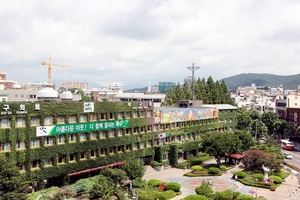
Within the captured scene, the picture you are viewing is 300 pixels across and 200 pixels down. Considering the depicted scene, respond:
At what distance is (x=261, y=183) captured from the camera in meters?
62.9

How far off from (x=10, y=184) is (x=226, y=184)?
3899 centimetres

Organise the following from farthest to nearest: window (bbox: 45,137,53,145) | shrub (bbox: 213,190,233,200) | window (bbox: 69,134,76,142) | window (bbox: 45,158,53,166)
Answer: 1. window (bbox: 69,134,76,142)
2. window (bbox: 45,158,53,166)
3. window (bbox: 45,137,53,145)
4. shrub (bbox: 213,190,233,200)

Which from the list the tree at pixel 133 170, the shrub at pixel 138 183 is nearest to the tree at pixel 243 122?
the tree at pixel 133 170

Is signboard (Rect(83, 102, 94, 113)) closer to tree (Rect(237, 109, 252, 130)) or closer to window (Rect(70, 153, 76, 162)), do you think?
window (Rect(70, 153, 76, 162))

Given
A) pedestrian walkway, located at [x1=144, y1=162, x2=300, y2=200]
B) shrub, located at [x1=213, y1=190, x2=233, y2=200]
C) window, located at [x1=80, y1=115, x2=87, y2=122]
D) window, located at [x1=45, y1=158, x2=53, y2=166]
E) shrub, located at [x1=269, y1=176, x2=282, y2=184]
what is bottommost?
pedestrian walkway, located at [x1=144, y1=162, x2=300, y2=200]

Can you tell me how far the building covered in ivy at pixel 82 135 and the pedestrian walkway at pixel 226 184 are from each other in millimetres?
6726

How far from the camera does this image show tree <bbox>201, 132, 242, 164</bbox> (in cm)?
7400

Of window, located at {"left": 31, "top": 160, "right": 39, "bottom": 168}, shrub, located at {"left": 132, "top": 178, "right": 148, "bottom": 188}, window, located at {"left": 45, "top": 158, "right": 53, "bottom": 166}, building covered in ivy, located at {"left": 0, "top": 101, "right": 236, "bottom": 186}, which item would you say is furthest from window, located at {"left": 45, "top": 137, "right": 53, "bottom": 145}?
shrub, located at {"left": 132, "top": 178, "right": 148, "bottom": 188}

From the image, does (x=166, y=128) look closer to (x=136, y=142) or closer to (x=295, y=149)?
(x=136, y=142)

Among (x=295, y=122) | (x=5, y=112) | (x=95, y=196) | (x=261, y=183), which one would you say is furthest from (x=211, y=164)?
(x=295, y=122)

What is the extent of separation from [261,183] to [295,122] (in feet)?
234

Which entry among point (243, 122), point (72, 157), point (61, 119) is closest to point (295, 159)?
point (243, 122)

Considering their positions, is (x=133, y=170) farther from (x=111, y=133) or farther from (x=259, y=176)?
(x=259, y=176)

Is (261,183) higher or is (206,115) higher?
(206,115)
